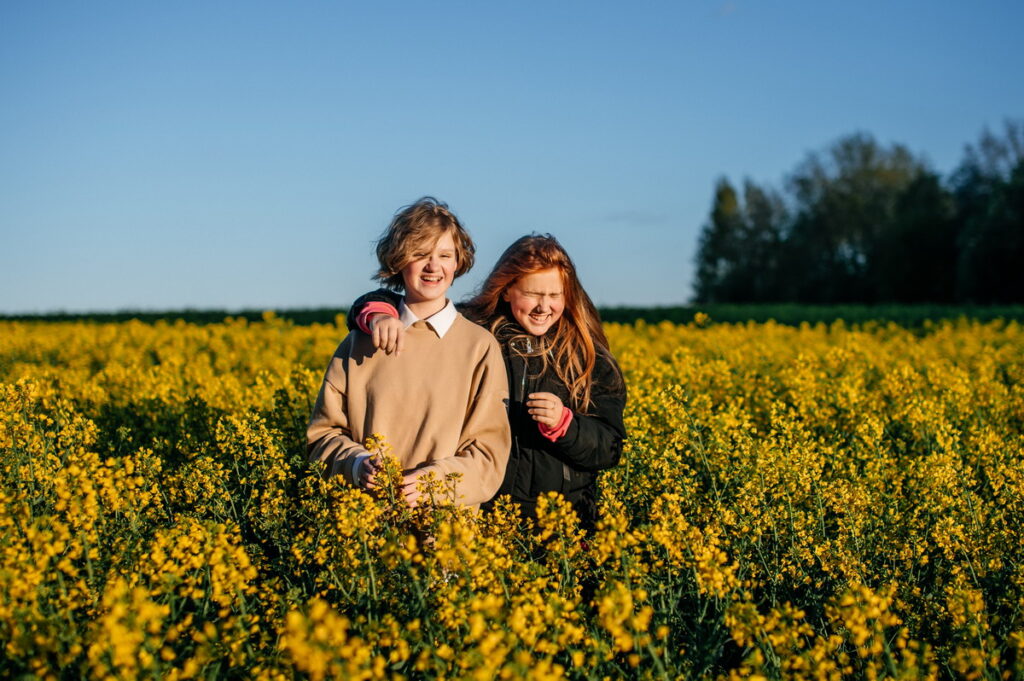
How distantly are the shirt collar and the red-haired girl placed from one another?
0.28 feet

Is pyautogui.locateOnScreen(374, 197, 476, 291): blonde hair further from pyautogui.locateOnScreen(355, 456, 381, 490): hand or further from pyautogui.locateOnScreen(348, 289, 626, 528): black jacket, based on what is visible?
pyautogui.locateOnScreen(355, 456, 381, 490): hand

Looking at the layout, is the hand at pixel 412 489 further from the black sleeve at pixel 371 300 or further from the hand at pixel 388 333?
the black sleeve at pixel 371 300

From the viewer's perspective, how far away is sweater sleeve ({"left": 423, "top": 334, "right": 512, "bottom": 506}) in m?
3.40

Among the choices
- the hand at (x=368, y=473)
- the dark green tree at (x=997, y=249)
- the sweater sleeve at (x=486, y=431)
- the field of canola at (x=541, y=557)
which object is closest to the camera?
the field of canola at (x=541, y=557)

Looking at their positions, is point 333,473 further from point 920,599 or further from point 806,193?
point 806,193

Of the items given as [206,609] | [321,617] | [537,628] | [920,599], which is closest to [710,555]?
[537,628]

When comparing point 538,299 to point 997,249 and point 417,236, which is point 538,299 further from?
point 997,249

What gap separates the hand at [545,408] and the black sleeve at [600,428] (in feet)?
0.58

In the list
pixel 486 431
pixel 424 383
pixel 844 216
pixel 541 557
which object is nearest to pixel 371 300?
pixel 424 383

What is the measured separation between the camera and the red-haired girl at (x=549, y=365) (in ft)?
12.1

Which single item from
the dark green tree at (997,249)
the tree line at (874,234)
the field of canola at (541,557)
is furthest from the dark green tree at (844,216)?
the field of canola at (541,557)

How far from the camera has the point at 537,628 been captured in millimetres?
2240

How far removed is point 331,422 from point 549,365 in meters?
1.11

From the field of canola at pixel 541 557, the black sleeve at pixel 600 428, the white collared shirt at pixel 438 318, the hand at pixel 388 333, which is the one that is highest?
the white collared shirt at pixel 438 318
